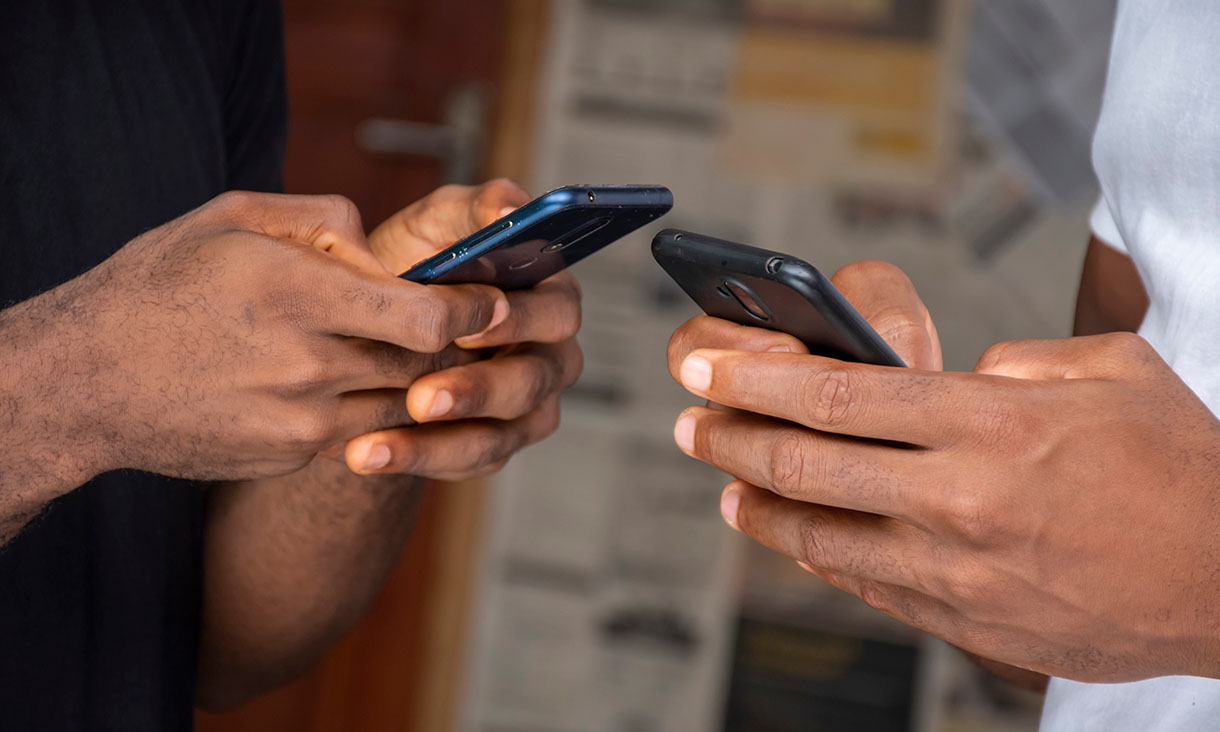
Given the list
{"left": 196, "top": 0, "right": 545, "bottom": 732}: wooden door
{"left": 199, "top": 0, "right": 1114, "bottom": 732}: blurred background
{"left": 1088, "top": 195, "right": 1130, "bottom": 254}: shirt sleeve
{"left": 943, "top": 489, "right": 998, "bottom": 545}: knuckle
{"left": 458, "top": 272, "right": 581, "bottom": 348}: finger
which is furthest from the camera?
{"left": 196, "top": 0, "right": 545, "bottom": 732}: wooden door

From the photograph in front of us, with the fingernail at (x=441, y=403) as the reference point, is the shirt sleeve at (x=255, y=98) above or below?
above

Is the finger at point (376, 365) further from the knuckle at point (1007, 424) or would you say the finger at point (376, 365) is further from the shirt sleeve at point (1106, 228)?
the shirt sleeve at point (1106, 228)

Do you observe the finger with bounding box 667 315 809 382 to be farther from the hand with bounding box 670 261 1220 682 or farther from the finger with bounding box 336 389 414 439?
the finger with bounding box 336 389 414 439

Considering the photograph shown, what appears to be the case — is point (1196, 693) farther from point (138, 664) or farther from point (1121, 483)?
point (138, 664)

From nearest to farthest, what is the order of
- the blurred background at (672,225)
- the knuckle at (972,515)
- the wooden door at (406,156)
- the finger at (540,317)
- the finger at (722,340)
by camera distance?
1. the knuckle at (972,515)
2. the finger at (722,340)
3. the finger at (540,317)
4. the blurred background at (672,225)
5. the wooden door at (406,156)

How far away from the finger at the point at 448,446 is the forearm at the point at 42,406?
0.17m

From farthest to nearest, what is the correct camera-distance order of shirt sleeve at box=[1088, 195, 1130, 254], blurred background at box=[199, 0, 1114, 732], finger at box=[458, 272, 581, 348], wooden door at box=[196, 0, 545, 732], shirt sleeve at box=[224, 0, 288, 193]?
wooden door at box=[196, 0, 545, 732] → blurred background at box=[199, 0, 1114, 732] → shirt sleeve at box=[224, 0, 288, 193] → shirt sleeve at box=[1088, 195, 1130, 254] → finger at box=[458, 272, 581, 348]

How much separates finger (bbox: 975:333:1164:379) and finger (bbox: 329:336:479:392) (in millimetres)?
361

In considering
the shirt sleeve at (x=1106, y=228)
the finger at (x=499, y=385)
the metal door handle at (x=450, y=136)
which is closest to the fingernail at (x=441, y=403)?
the finger at (x=499, y=385)

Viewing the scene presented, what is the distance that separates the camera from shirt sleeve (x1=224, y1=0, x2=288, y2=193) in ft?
3.09

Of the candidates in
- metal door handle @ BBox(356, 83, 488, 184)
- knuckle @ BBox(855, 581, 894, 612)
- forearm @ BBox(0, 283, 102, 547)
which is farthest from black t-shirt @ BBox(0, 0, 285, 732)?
metal door handle @ BBox(356, 83, 488, 184)

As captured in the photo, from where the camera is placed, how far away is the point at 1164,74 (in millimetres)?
694

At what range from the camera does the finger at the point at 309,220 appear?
1.90 ft

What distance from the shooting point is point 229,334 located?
55 cm
